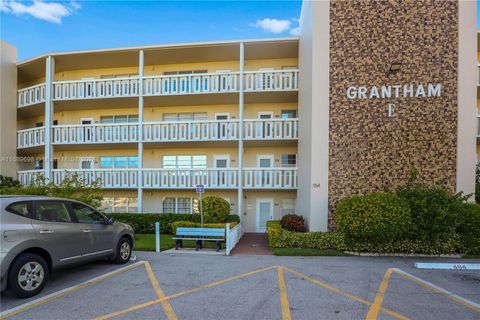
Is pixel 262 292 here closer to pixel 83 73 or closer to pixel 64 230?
pixel 64 230

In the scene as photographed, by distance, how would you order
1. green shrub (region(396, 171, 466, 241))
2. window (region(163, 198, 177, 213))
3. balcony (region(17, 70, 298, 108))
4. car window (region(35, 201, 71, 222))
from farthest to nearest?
1. window (region(163, 198, 177, 213))
2. balcony (region(17, 70, 298, 108))
3. green shrub (region(396, 171, 466, 241))
4. car window (region(35, 201, 71, 222))

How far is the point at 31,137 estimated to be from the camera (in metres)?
15.3

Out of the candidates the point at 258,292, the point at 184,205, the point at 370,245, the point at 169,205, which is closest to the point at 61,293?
the point at 258,292

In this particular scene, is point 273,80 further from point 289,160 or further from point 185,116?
point 185,116

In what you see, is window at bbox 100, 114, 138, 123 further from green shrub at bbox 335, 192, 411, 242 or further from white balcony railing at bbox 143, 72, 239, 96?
green shrub at bbox 335, 192, 411, 242

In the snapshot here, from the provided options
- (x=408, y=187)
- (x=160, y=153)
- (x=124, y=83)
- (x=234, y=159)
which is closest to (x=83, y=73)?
(x=124, y=83)

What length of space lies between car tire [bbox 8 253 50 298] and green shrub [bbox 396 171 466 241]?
31.8 feet

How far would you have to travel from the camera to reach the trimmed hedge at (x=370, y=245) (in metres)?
8.51

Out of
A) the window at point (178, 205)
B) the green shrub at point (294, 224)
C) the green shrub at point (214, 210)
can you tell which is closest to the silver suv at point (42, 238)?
the green shrub at point (214, 210)

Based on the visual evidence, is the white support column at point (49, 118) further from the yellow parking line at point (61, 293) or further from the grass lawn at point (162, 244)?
the yellow parking line at point (61, 293)

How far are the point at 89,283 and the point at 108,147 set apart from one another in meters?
11.0

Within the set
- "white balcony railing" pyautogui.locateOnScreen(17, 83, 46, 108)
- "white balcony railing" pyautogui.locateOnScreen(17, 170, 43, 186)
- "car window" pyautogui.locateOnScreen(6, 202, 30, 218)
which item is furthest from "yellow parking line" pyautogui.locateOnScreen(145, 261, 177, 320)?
"white balcony railing" pyautogui.locateOnScreen(17, 83, 46, 108)

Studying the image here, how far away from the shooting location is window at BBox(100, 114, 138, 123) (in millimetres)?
15586

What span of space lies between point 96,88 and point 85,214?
33.7 ft
